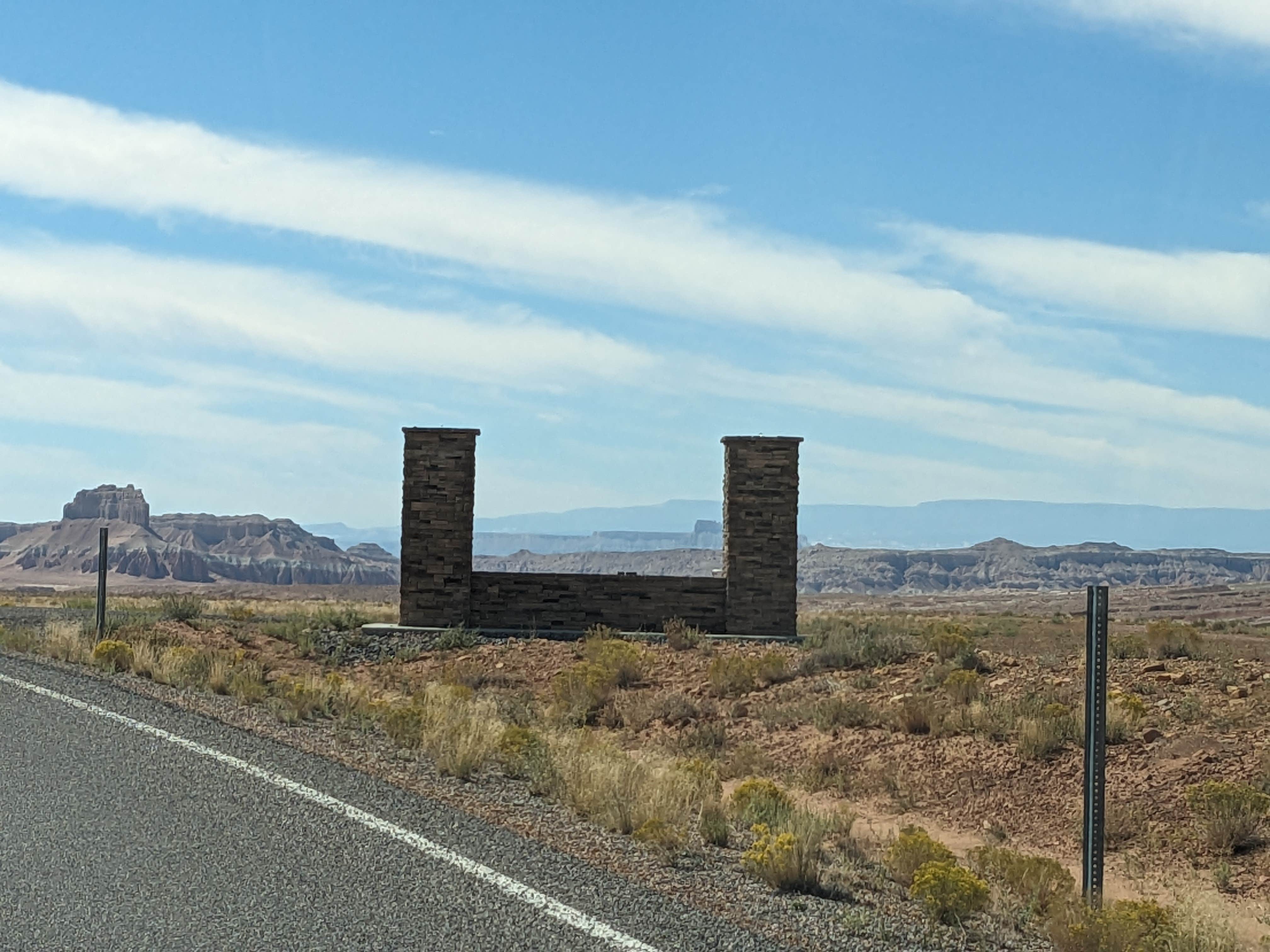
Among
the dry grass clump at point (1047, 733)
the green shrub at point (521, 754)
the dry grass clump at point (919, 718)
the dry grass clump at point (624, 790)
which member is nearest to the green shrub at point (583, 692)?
the dry grass clump at point (919, 718)

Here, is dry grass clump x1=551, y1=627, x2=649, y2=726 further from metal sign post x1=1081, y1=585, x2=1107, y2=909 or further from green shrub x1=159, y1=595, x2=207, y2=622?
metal sign post x1=1081, y1=585, x2=1107, y2=909

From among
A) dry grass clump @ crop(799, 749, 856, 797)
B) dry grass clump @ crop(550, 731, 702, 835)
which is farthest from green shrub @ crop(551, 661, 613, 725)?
dry grass clump @ crop(550, 731, 702, 835)

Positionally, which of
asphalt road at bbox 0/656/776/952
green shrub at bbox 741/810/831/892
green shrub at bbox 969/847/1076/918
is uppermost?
asphalt road at bbox 0/656/776/952

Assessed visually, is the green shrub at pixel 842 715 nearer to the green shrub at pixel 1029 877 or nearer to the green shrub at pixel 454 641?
the green shrub at pixel 1029 877

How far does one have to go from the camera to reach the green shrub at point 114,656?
1636cm

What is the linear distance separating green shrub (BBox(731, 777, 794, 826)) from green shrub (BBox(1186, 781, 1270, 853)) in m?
3.62

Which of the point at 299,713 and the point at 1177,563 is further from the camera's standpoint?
the point at 1177,563

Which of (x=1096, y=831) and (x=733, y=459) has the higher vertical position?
(x=733, y=459)

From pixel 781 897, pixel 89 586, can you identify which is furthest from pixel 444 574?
pixel 89 586

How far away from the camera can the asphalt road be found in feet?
20.5

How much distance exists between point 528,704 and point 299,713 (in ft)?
18.1

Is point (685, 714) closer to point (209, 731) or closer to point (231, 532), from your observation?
point (209, 731)

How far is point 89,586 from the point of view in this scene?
14350 cm

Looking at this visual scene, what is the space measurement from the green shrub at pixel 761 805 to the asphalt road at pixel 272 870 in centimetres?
276
